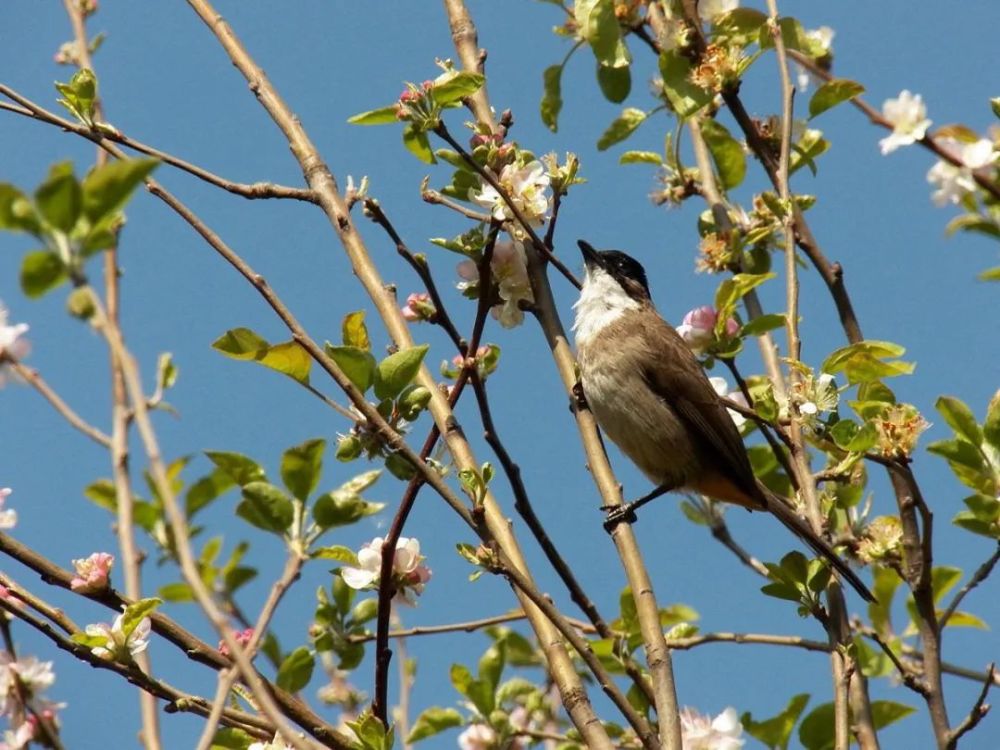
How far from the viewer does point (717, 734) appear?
350 centimetres

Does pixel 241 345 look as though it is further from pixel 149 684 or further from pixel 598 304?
pixel 598 304

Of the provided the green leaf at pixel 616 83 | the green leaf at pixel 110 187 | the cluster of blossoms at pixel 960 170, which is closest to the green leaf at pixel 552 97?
the green leaf at pixel 616 83

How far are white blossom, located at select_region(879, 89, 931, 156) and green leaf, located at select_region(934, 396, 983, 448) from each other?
69 centimetres

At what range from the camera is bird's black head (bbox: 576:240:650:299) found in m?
6.13

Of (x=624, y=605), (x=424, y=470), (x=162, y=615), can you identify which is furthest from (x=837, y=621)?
(x=162, y=615)

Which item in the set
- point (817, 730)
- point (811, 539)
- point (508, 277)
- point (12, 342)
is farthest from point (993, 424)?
point (12, 342)

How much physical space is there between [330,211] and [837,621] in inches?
68.2

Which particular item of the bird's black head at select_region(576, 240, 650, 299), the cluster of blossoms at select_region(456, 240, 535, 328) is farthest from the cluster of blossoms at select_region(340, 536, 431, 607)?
the bird's black head at select_region(576, 240, 650, 299)

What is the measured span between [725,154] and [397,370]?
2049 mm

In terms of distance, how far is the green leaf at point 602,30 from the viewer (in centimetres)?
398

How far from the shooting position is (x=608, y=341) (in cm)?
555

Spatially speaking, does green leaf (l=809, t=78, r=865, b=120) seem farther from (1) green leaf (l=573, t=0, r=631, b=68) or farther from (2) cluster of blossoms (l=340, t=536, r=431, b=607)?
(2) cluster of blossoms (l=340, t=536, r=431, b=607)

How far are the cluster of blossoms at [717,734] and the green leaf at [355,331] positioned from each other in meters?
1.31

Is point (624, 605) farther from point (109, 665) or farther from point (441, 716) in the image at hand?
point (109, 665)
